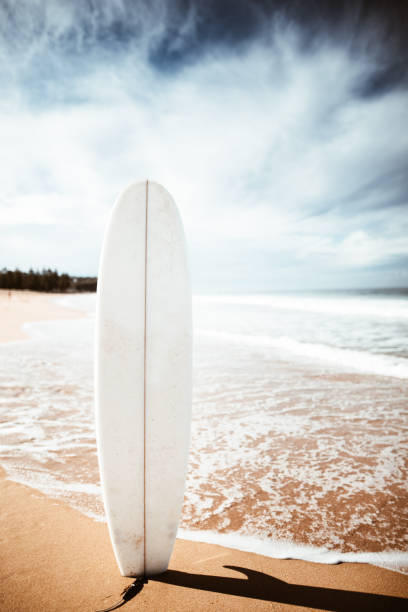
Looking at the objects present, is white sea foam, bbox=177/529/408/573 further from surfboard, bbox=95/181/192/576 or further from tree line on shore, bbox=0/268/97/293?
tree line on shore, bbox=0/268/97/293

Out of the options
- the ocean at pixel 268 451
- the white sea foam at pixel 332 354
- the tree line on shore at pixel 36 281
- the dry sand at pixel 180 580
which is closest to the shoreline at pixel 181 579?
the dry sand at pixel 180 580

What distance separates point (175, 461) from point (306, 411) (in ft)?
9.29

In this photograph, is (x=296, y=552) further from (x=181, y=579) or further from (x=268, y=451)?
(x=268, y=451)

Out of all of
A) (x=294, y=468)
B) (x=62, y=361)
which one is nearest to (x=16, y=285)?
(x=62, y=361)

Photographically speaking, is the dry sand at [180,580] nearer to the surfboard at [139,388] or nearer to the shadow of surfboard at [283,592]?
the shadow of surfboard at [283,592]

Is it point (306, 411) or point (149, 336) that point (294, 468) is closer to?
point (306, 411)

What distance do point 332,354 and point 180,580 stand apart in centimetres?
703

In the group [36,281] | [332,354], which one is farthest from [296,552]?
[36,281]

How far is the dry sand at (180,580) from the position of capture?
1438mm

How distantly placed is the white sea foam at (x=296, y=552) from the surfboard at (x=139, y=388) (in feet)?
1.34

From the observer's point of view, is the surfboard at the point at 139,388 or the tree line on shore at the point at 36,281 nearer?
the surfboard at the point at 139,388

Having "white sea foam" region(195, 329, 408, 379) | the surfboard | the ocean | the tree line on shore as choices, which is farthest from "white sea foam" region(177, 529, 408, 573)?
the tree line on shore

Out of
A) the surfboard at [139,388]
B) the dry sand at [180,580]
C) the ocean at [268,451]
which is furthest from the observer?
the ocean at [268,451]

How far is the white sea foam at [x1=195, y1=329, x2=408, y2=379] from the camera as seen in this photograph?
6325 millimetres
